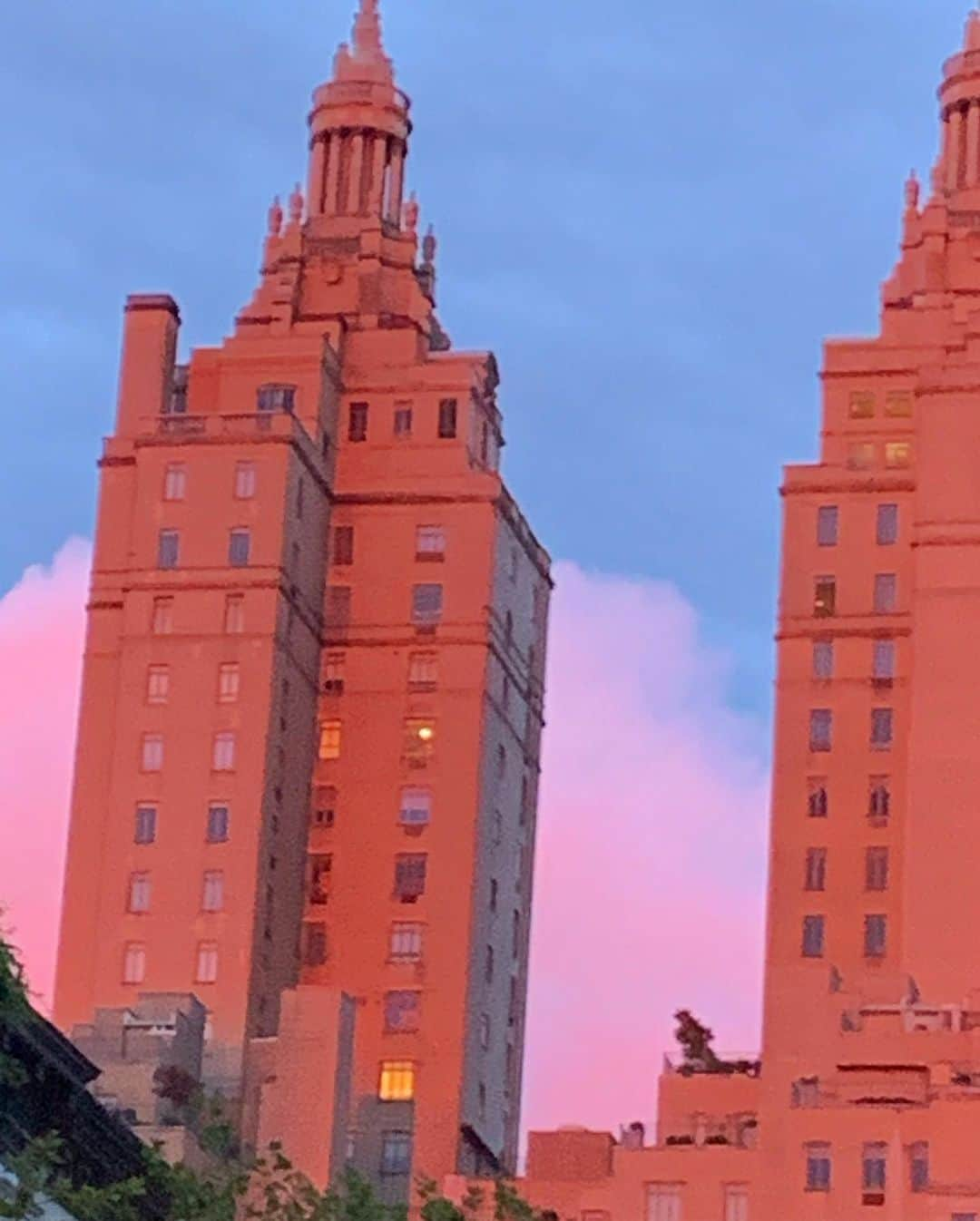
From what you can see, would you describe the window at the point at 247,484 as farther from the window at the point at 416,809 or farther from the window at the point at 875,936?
the window at the point at 875,936

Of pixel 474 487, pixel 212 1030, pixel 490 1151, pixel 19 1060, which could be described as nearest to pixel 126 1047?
pixel 212 1030

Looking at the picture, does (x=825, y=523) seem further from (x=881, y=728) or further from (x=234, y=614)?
(x=234, y=614)

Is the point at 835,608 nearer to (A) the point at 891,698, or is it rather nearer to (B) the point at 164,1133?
(A) the point at 891,698

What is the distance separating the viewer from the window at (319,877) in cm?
16238

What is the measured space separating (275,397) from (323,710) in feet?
39.9

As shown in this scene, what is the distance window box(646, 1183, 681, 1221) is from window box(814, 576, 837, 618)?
1352 inches

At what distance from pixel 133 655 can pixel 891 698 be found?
27523 mm

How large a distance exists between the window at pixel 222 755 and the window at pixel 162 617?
5.36m

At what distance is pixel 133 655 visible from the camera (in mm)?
162375

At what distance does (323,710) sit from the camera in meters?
167

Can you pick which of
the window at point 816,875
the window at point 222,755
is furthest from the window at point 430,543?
the window at point 816,875

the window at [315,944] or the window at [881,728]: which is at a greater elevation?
the window at [881,728]

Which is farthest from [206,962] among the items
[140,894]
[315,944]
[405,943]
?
[405,943]

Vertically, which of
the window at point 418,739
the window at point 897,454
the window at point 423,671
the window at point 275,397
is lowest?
the window at point 418,739
